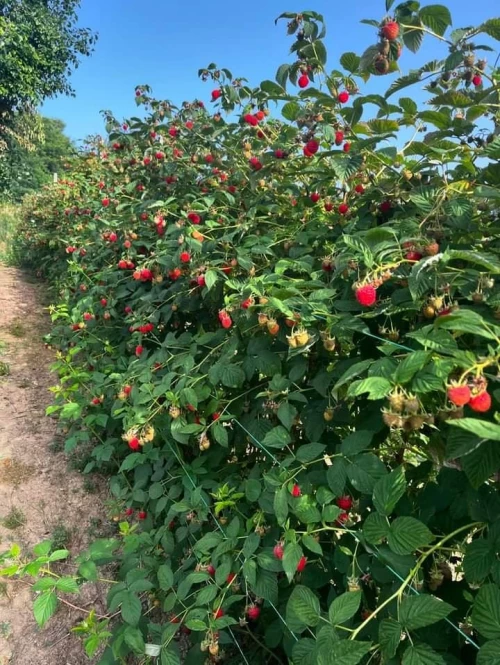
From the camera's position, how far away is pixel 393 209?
1.25 metres

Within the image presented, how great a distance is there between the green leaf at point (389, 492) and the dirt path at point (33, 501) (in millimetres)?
1458

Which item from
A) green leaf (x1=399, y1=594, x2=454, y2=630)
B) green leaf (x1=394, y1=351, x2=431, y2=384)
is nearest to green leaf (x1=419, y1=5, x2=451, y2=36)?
green leaf (x1=394, y1=351, x2=431, y2=384)

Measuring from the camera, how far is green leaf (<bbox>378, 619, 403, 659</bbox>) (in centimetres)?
70

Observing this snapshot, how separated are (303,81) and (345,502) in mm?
1196

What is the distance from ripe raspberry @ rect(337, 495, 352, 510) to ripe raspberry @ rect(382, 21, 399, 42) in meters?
1.04

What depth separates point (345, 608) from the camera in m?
0.78

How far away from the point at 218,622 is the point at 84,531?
137 cm

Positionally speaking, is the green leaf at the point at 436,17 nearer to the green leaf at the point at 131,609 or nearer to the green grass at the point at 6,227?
the green leaf at the point at 131,609

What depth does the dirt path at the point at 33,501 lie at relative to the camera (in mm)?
1698

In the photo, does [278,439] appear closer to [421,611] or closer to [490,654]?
[421,611]

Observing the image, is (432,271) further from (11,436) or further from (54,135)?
(54,135)

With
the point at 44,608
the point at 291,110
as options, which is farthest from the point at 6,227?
the point at 44,608

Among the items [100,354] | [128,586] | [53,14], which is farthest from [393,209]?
[53,14]

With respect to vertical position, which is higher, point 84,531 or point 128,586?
point 128,586
